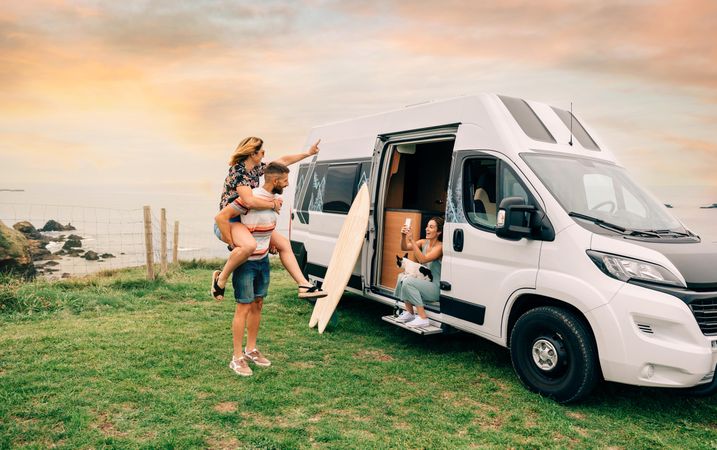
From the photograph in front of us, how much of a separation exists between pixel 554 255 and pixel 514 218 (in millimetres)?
458

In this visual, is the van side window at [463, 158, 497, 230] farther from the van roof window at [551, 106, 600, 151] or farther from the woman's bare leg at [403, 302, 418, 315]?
the woman's bare leg at [403, 302, 418, 315]

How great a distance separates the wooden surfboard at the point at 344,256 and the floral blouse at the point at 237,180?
175 centimetres

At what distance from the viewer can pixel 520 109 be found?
17.6ft

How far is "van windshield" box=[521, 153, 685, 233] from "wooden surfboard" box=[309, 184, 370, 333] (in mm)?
2415

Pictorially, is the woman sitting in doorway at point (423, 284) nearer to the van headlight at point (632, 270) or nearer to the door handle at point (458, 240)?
the door handle at point (458, 240)

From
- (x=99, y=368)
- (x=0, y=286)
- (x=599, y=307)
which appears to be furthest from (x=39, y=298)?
(x=599, y=307)

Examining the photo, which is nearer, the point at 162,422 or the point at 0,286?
the point at 162,422

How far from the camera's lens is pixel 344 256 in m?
6.96

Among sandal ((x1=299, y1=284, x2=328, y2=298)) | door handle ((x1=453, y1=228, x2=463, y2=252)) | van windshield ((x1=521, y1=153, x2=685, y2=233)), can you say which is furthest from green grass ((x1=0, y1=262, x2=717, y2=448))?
van windshield ((x1=521, y1=153, x2=685, y2=233))

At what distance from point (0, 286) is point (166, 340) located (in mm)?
3836

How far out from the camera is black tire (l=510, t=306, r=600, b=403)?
4.27m

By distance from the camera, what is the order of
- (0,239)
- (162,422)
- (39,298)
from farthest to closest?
1. (0,239)
2. (39,298)
3. (162,422)

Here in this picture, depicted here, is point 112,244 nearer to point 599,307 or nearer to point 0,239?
point 0,239

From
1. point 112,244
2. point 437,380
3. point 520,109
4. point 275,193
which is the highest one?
point 520,109
